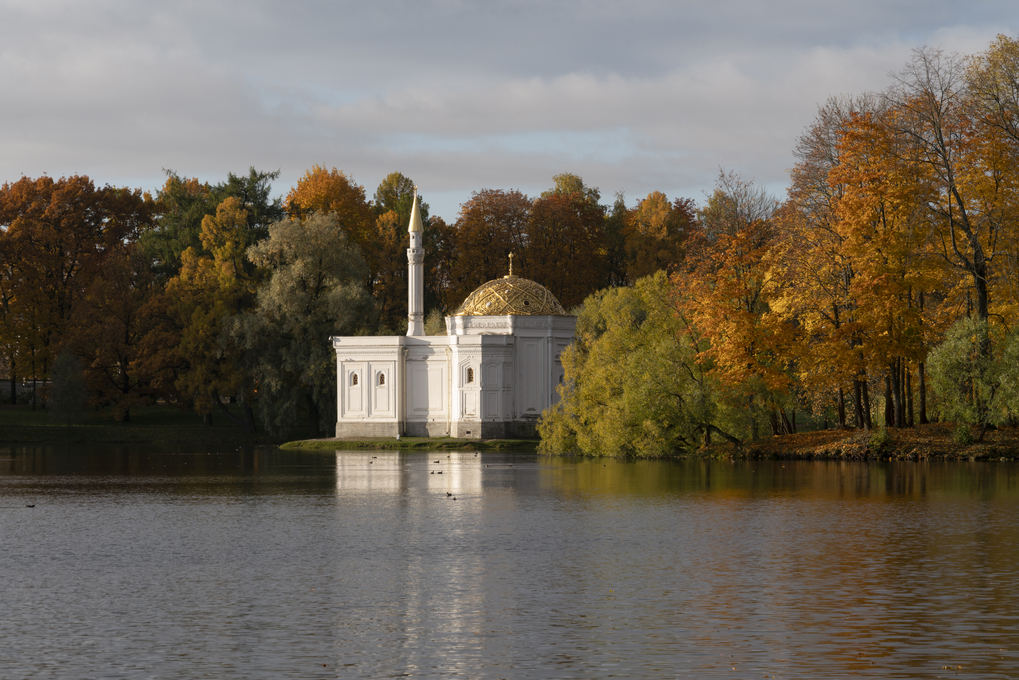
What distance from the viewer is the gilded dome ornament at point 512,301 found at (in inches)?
2426

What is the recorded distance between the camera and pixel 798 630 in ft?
39.0

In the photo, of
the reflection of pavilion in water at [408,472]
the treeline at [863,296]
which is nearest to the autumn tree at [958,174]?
the treeline at [863,296]

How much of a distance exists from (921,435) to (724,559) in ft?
88.9

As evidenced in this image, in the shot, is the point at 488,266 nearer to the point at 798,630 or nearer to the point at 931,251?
the point at 931,251

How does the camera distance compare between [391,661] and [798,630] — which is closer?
[391,661]

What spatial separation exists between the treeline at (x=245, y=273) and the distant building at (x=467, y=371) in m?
2.96

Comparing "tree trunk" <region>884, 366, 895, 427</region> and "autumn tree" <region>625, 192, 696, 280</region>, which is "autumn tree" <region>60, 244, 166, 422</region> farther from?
"tree trunk" <region>884, 366, 895, 427</region>

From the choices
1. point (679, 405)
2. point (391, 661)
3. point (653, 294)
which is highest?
point (653, 294)

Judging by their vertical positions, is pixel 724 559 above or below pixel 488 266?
below

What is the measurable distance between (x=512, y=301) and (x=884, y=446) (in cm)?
2498

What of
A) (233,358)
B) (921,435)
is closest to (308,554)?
(921,435)

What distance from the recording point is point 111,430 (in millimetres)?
66500

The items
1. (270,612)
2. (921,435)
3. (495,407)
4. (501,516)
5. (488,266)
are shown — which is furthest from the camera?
(488,266)

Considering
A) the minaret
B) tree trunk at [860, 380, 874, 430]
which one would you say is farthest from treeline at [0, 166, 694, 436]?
tree trunk at [860, 380, 874, 430]
